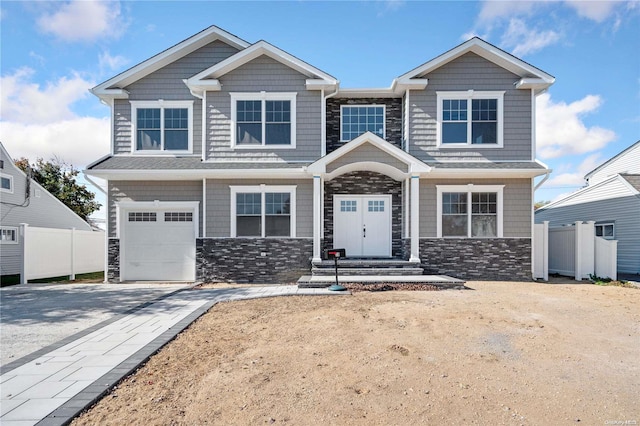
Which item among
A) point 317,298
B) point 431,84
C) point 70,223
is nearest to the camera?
point 317,298

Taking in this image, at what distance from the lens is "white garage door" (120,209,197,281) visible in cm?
1138

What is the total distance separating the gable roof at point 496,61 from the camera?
11250mm

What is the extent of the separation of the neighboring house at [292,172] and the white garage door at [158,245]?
0.15 feet

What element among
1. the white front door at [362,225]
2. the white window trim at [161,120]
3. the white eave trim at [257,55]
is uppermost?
the white eave trim at [257,55]

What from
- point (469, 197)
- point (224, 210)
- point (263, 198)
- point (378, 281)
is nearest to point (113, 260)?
point (224, 210)

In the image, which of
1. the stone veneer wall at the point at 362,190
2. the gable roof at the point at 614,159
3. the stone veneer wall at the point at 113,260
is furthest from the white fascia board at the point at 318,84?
the gable roof at the point at 614,159

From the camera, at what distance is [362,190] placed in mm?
11930

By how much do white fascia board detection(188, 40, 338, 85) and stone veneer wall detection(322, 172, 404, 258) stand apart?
133 inches

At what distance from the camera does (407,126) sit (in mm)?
11617

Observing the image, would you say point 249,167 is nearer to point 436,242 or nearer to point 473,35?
point 436,242

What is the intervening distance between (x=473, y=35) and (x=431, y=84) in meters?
2.15

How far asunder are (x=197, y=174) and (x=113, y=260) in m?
4.18

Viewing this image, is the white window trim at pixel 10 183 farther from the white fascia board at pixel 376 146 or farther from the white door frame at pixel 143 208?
the white fascia board at pixel 376 146

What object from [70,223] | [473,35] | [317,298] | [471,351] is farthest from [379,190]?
[70,223]
